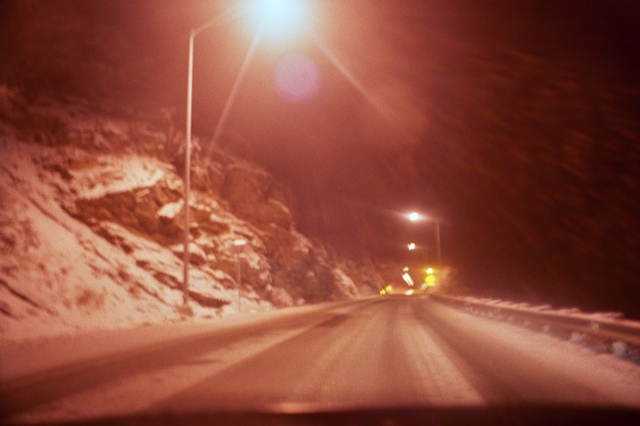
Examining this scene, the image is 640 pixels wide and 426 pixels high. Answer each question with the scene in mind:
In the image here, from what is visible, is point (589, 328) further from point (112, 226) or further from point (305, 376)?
point (112, 226)

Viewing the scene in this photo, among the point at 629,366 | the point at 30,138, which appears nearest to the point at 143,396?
the point at 629,366

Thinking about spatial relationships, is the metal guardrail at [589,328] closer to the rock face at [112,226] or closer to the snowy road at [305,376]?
the snowy road at [305,376]

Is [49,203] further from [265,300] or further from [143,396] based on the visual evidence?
[143,396]

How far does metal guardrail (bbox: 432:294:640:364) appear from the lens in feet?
38.0

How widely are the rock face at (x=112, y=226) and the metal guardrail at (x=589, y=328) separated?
14.0 meters

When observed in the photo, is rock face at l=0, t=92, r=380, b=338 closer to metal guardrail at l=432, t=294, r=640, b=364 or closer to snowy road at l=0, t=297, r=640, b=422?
Result: snowy road at l=0, t=297, r=640, b=422

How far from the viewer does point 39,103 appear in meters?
28.6

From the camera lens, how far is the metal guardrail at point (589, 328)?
456 inches

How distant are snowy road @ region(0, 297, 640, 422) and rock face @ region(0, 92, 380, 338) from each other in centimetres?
397

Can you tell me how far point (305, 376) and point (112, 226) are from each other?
1967 centimetres

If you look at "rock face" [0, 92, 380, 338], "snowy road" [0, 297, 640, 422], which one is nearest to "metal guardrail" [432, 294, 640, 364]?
"snowy road" [0, 297, 640, 422]

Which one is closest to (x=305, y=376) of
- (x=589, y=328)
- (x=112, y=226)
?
(x=589, y=328)

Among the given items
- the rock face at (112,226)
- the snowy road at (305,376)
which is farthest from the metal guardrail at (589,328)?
the rock face at (112,226)

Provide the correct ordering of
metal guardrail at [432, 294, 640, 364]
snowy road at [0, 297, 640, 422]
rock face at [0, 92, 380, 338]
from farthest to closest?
1. rock face at [0, 92, 380, 338]
2. metal guardrail at [432, 294, 640, 364]
3. snowy road at [0, 297, 640, 422]
